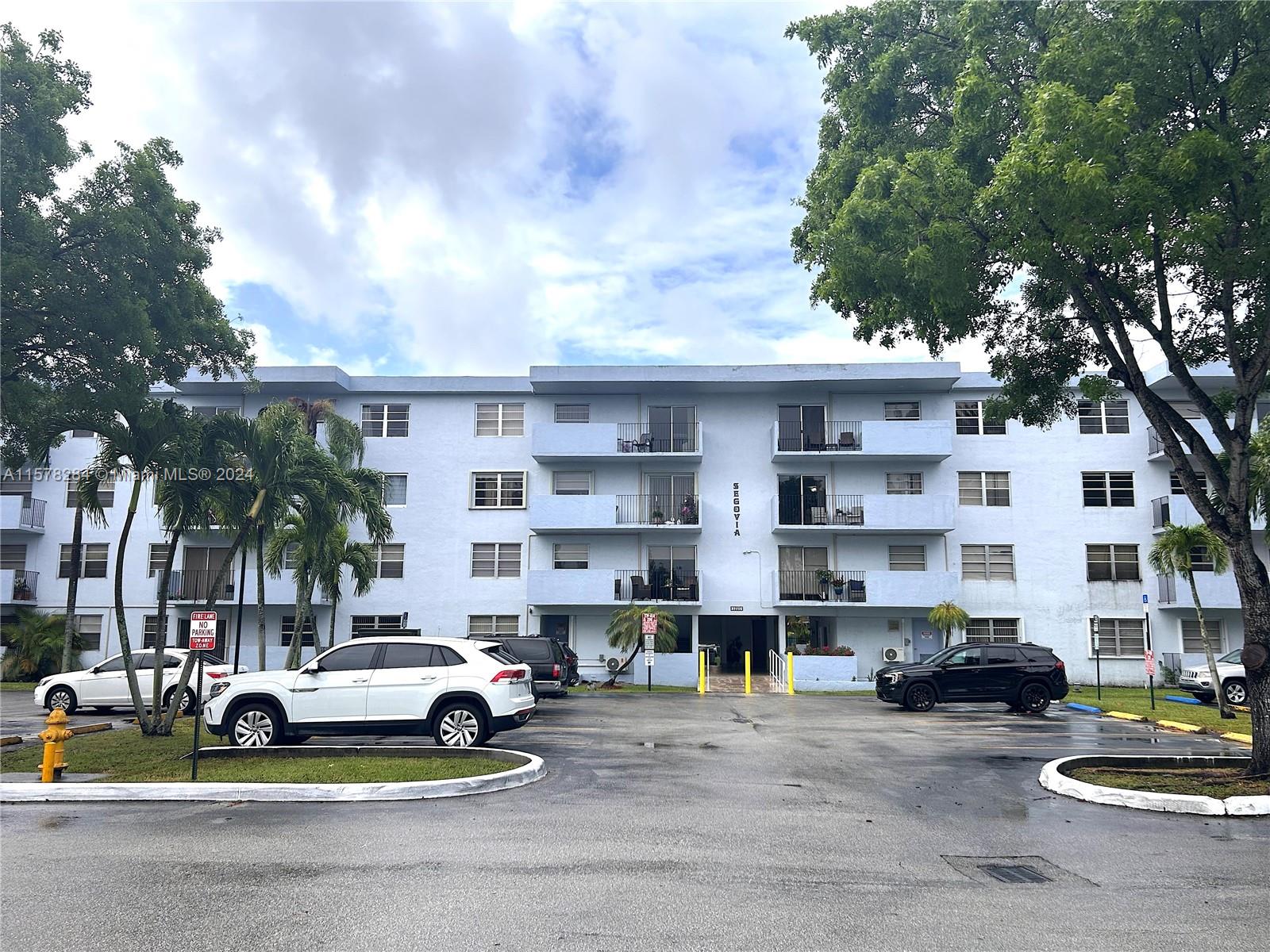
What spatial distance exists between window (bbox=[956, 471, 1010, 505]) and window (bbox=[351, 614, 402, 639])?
20647 millimetres

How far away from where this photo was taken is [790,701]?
25156 millimetres

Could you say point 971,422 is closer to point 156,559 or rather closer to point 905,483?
point 905,483

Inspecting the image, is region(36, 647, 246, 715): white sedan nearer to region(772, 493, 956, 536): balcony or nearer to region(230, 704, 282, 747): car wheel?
region(230, 704, 282, 747): car wheel

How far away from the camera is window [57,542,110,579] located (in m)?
35.7

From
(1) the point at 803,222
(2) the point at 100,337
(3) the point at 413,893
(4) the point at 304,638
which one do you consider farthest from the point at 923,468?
(3) the point at 413,893

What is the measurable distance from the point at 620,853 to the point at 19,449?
547 inches

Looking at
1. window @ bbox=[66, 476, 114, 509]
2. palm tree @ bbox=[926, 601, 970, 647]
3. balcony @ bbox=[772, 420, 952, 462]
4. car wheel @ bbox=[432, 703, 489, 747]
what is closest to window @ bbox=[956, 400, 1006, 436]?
balcony @ bbox=[772, 420, 952, 462]

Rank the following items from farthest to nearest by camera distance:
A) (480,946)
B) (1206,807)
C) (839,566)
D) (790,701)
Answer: (839,566)
(790,701)
(1206,807)
(480,946)

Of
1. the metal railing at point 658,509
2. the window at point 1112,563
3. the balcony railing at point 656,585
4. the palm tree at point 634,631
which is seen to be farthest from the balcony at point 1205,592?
the palm tree at point 634,631

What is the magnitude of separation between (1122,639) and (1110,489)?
5.24 m

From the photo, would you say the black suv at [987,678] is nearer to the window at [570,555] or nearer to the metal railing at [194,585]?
the window at [570,555]

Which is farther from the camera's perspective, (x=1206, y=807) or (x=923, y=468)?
(x=923, y=468)

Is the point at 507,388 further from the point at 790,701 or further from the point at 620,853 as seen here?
the point at 620,853

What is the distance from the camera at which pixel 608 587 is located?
33.0m
